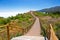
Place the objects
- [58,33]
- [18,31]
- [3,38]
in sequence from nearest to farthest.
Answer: [3,38] → [18,31] → [58,33]

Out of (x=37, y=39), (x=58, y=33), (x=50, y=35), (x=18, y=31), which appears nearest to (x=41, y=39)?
(x=37, y=39)

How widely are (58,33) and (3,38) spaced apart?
5.90m

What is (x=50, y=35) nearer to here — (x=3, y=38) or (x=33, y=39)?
(x=33, y=39)

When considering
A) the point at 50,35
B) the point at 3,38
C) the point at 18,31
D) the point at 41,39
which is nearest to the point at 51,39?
the point at 50,35

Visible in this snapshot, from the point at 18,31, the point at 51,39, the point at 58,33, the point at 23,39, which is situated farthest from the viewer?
the point at 58,33

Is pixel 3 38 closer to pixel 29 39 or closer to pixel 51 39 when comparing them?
pixel 29 39

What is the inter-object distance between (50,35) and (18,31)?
23.3 feet

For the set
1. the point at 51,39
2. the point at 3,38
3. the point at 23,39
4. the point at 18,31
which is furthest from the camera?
the point at 18,31

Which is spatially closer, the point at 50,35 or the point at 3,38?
the point at 50,35

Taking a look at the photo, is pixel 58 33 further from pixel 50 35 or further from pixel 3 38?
pixel 50 35

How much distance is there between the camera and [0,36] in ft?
32.1

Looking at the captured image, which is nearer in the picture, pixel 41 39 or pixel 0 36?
pixel 41 39

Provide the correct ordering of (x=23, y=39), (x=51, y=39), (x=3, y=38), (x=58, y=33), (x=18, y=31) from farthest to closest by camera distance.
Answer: (x=58, y=33) → (x=18, y=31) → (x=3, y=38) → (x=23, y=39) → (x=51, y=39)

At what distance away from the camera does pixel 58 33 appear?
1482 centimetres
